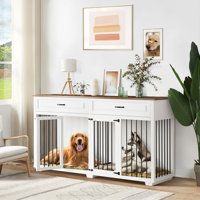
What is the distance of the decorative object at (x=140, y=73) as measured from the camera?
6556mm

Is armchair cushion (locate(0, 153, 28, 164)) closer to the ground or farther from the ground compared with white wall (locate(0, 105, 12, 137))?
closer to the ground

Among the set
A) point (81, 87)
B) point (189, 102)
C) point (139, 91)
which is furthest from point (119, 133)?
point (81, 87)

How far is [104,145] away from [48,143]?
0.92 m

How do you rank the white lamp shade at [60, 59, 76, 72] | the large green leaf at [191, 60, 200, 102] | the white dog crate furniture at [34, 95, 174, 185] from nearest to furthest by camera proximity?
the large green leaf at [191, 60, 200, 102]
the white dog crate furniture at [34, 95, 174, 185]
the white lamp shade at [60, 59, 76, 72]

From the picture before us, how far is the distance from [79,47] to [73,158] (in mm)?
1499

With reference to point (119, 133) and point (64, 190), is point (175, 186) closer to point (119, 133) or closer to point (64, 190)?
point (119, 133)

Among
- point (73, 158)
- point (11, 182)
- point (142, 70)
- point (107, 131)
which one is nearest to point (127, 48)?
point (142, 70)

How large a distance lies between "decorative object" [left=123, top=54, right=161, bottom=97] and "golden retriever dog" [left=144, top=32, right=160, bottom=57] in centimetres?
8

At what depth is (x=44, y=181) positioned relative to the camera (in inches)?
246

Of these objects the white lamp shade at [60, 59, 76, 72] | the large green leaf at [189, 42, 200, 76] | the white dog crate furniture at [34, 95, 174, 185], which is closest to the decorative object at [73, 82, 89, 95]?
the white lamp shade at [60, 59, 76, 72]

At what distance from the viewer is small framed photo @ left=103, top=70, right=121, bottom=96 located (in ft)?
22.6

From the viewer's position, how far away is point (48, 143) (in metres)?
7.32

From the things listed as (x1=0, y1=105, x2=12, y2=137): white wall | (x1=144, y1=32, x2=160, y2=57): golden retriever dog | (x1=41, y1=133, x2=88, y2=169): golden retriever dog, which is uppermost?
(x1=144, y1=32, x2=160, y2=57): golden retriever dog

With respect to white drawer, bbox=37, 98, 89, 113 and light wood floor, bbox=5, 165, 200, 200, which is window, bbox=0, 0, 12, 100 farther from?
light wood floor, bbox=5, 165, 200, 200
